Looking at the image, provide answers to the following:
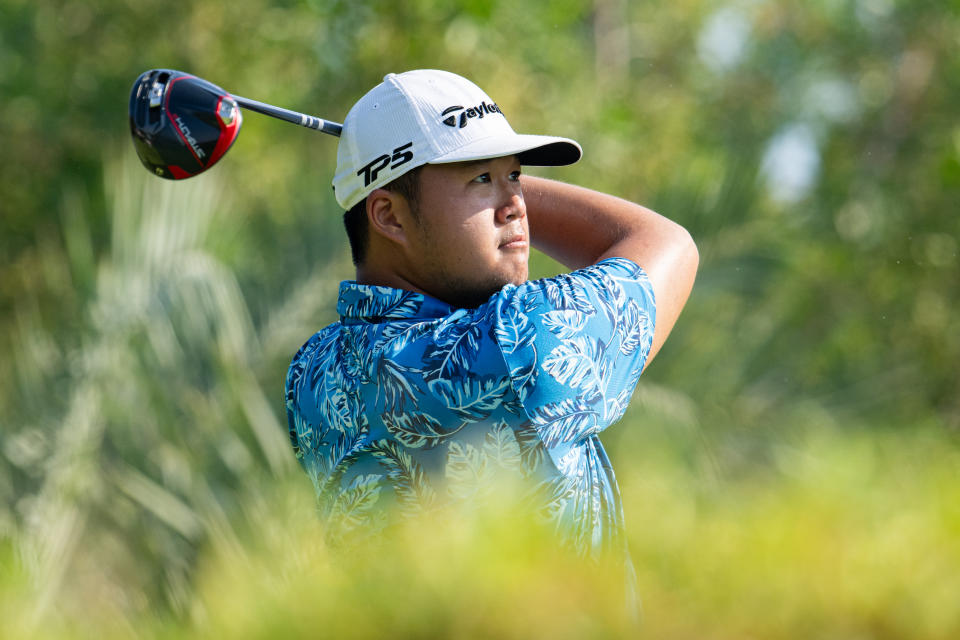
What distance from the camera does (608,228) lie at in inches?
109

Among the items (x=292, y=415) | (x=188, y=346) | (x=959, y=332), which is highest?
(x=292, y=415)

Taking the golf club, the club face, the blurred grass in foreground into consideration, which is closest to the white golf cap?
the golf club

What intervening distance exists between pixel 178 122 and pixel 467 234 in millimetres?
856

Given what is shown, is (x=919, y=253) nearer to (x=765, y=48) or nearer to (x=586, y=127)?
(x=586, y=127)

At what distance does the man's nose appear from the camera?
8.35 ft

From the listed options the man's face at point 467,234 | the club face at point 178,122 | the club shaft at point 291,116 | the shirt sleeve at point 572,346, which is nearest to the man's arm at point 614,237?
the shirt sleeve at point 572,346

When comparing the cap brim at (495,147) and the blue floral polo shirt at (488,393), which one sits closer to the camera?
the blue floral polo shirt at (488,393)

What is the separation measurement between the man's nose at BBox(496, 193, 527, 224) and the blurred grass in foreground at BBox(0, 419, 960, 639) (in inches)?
69.3

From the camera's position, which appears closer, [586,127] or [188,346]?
[188,346]

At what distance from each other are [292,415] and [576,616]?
2105 mm

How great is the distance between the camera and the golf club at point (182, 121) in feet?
9.24

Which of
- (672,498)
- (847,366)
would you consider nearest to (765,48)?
(847,366)

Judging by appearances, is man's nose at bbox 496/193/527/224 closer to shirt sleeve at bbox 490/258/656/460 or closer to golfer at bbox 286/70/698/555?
golfer at bbox 286/70/698/555

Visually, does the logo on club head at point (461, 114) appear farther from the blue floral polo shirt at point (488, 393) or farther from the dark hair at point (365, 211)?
the blue floral polo shirt at point (488, 393)
